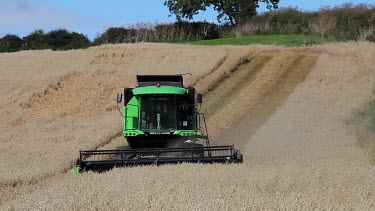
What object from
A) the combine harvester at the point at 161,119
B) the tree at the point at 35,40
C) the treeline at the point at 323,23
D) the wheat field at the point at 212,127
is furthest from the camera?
the tree at the point at 35,40

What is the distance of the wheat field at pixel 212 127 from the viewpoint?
9.11 m

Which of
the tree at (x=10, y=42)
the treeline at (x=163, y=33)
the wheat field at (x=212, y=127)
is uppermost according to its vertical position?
the treeline at (x=163, y=33)

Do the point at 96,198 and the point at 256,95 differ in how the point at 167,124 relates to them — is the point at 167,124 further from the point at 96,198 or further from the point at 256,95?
the point at 256,95

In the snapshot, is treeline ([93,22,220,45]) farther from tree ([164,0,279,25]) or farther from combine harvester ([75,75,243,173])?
combine harvester ([75,75,243,173])

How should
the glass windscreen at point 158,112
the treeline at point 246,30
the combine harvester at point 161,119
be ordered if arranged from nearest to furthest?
the combine harvester at point 161,119 → the glass windscreen at point 158,112 → the treeline at point 246,30

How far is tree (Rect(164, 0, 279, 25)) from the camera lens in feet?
208

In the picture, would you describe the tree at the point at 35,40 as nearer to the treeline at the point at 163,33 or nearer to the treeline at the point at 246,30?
the treeline at the point at 246,30

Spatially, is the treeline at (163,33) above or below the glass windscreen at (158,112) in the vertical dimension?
above

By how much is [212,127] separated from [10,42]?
3886 centimetres

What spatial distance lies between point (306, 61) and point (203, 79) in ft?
19.3

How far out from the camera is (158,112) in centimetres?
1719

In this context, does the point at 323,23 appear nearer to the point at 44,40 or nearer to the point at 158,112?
the point at 44,40

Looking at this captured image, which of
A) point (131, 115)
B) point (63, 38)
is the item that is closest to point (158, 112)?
point (131, 115)

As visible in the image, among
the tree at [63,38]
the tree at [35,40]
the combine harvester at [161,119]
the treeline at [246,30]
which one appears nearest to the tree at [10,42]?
the treeline at [246,30]
